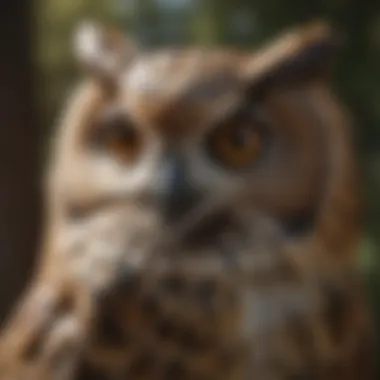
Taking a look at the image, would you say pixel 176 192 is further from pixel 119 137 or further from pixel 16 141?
pixel 16 141

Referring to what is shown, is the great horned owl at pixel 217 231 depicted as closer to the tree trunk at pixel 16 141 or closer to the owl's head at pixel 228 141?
the owl's head at pixel 228 141

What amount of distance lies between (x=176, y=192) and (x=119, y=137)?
0.26 ft

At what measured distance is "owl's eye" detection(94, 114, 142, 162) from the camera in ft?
2.53

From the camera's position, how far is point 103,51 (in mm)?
803

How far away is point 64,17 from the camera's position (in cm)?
94

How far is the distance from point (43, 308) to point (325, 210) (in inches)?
10.3

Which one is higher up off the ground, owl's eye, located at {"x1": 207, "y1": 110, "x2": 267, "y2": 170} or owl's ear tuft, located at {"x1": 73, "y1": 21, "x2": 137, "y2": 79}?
owl's ear tuft, located at {"x1": 73, "y1": 21, "x2": 137, "y2": 79}

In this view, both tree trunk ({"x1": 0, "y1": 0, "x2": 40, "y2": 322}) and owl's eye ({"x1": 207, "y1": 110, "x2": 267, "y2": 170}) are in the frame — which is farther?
tree trunk ({"x1": 0, "y1": 0, "x2": 40, "y2": 322})

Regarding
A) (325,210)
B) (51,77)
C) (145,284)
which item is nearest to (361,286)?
(325,210)

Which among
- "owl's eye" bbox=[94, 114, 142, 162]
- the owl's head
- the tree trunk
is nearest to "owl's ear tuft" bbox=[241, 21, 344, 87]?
the owl's head

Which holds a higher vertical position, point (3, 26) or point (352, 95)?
point (3, 26)

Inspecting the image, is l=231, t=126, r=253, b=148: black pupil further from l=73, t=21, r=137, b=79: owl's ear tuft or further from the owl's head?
l=73, t=21, r=137, b=79: owl's ear tuft

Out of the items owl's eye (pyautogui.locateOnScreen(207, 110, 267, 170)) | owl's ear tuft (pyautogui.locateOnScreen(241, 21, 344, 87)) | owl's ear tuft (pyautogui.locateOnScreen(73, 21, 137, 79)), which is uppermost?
owl's ear tuft (pyautogui.locateOnScreen(73, 21, 137, 79))

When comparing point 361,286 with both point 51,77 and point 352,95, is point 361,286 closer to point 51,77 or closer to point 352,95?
point 352,95
